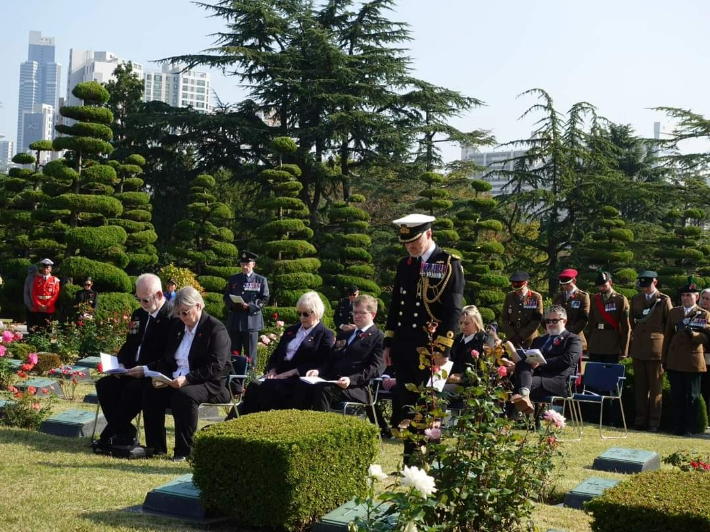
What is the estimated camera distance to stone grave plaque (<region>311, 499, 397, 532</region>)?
182 inches

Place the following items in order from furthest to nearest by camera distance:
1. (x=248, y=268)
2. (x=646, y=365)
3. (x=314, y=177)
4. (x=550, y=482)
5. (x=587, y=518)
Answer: (x=314, y=177), (x=248, y=268), (x=646, y=365), (x=550, y=482), (x=587, y=518)

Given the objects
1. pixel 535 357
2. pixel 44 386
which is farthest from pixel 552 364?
pixel 44 386

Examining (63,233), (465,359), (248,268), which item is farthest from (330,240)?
(465,359)

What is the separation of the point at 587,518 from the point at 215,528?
7.68 ft

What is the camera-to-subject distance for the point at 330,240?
2602cm

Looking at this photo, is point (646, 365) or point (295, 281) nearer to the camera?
point (646, 365)

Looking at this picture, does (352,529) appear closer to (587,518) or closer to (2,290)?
(587,518)

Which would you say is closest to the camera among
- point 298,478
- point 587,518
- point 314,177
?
point 298,478

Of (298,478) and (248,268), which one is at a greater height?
(248,268)

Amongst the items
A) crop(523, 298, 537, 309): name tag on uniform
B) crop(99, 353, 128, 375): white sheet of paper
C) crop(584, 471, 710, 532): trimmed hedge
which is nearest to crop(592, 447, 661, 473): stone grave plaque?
crop(584, 471, 710, 532): trimmed hedge

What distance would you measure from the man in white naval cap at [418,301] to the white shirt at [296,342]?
1.79 meters

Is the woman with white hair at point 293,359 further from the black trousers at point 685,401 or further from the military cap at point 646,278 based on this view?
the military cap at point 646,278

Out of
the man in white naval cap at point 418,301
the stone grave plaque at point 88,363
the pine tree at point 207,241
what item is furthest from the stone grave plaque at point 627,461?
the pine tree at point 207,241

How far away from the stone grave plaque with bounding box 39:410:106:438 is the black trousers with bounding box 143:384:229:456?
1018 millimetres
